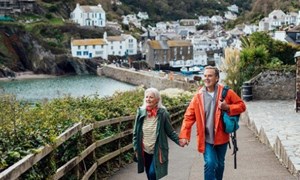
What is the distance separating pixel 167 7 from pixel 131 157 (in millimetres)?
175371

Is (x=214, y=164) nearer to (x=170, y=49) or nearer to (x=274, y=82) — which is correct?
(x=274, y=82)

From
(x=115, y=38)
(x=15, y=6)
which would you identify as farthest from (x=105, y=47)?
(x=15, y=6)

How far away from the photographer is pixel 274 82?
22109 mm

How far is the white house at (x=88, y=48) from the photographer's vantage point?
99.9m

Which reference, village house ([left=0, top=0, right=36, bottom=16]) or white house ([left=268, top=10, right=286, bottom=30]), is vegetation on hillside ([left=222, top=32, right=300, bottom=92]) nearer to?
white house ([left=268, top=10, right=286, bottom=30])

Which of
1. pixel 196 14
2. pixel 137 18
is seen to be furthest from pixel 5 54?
pixel 196 14

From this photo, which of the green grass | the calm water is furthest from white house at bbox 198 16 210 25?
the calm water

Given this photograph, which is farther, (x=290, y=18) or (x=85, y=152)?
(x=290, y=18)

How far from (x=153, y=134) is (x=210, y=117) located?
69cm

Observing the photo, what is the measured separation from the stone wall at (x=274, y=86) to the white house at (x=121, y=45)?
8534 cm

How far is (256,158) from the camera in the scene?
31.3 feet

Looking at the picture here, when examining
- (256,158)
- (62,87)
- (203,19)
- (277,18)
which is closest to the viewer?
(256,158)

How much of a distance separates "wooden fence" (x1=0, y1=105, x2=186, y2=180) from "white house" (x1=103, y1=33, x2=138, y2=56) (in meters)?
97.6

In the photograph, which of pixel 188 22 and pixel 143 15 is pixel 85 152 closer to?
pixel 143 15
